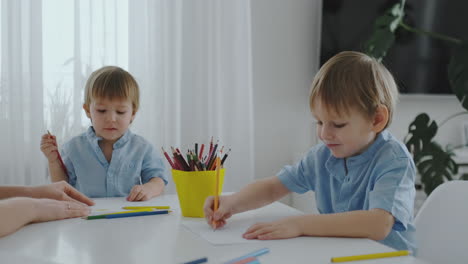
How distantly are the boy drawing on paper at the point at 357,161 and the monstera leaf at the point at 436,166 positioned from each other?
1570mm

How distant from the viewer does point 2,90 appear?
7.87 ft

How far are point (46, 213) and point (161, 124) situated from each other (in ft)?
5.48

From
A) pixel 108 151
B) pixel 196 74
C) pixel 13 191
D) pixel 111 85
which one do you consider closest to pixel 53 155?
pixel 108 151

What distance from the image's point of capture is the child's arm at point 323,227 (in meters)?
0.91

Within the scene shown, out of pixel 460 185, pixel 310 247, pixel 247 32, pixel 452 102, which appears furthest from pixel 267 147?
pixel 310 247

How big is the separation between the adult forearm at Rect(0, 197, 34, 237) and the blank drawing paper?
300 millimetres

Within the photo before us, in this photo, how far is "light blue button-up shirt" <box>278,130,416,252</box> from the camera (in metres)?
1.01

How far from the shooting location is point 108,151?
168 cm

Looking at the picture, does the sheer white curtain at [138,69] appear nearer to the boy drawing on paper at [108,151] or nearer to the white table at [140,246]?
the boy drawing on paper at [108,151]

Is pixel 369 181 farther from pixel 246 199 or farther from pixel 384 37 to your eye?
pixel 384 37

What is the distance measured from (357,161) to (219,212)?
329mm

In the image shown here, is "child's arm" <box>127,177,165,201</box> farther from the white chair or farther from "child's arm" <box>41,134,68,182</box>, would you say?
the white chair

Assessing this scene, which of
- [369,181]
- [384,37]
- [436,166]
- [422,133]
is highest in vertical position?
[384,37]

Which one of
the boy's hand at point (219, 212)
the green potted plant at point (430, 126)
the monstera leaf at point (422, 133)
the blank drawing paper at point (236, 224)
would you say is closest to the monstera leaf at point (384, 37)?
the green potted plant at point (430, 126)
